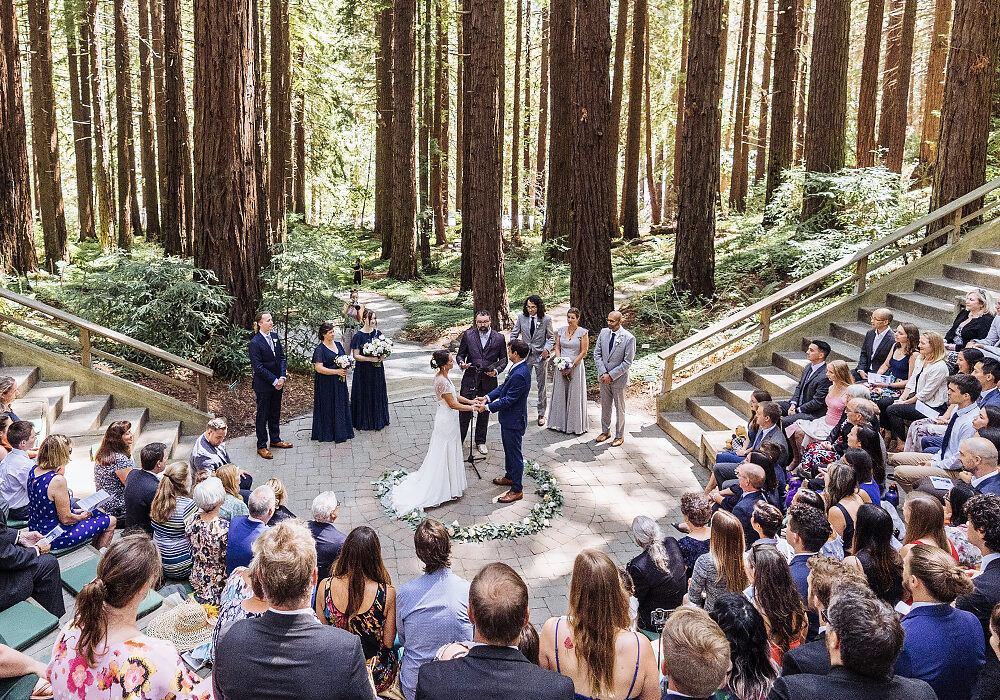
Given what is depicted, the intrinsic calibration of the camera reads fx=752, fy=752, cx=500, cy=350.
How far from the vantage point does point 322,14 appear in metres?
32.6

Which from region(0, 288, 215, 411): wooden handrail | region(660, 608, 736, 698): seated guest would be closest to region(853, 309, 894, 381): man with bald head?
region(660, 608, 736, 698): seated guest

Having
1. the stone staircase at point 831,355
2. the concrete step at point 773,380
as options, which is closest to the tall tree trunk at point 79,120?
the stone staircase at point 831,355

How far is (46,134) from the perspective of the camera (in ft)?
67.1

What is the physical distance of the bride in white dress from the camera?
9.12 metres

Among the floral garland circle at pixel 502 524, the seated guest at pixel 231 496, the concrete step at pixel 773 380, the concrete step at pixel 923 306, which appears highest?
the concrete step at pixel 923 306

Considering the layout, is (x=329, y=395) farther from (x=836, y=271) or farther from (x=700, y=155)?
(x=700, y=155)

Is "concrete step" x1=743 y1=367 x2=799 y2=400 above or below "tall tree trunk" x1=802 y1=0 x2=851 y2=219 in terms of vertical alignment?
below

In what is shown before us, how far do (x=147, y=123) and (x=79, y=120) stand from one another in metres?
2.13

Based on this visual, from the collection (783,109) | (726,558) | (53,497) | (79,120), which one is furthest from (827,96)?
(79,120)

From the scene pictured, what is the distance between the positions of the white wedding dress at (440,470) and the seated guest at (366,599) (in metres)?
4.05

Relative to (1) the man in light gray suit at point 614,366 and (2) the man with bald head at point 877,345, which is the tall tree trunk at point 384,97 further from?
(2) the man with bald head at point 877,345

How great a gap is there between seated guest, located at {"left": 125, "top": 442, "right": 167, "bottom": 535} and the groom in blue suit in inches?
148

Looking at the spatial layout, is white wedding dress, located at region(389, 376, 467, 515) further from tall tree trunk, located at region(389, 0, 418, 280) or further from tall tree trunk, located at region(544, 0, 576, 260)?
tall tree trunk, located at region(389, 0, 418, 280)

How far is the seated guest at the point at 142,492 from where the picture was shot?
691 cm
